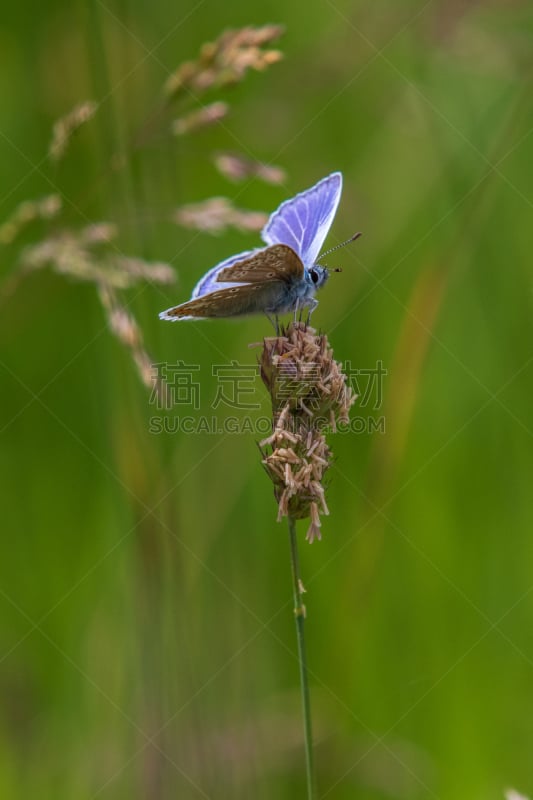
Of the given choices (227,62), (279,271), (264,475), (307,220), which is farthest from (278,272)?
(264,475)

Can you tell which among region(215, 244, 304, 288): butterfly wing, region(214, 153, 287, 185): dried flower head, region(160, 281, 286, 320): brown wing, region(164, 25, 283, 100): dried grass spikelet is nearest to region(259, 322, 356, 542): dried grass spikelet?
region(215, 244, 304, 288): butterfly wing

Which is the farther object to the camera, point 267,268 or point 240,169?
point 240,169

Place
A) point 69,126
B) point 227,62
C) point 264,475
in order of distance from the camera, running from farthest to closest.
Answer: point 264,475 → point 227,62 → point 69,126

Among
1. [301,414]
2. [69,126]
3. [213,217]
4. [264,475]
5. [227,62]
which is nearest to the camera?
[301,414]

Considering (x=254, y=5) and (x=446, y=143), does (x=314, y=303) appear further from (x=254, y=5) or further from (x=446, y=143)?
(x=254, y=5)

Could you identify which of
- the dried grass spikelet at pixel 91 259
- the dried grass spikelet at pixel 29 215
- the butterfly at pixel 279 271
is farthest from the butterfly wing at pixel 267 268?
the dried grass spikelet at pixel 29 215

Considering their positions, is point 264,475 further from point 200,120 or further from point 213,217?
point 200,120
